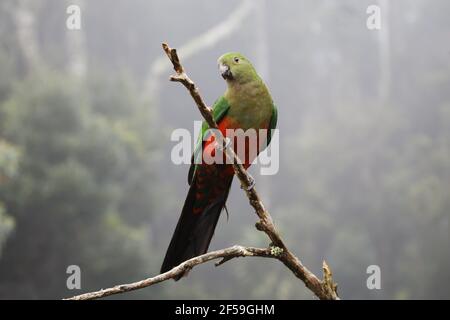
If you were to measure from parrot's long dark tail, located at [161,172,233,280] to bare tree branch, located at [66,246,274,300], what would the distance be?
47 cm

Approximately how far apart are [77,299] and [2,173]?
699 centimetres

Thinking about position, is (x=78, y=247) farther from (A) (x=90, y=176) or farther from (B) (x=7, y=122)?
(B) (x=7, y=122)

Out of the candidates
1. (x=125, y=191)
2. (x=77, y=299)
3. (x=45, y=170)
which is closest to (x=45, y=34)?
(x=125, y=191)

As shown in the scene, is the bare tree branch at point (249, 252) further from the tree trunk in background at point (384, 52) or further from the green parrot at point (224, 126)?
the tree trunk in background at point (384, 52)

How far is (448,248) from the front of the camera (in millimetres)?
12859

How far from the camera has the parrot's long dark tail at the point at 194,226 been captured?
2.58 meters

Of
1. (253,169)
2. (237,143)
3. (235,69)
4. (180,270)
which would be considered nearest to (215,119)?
(237,143)

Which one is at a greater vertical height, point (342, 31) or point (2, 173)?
point (342, 31)

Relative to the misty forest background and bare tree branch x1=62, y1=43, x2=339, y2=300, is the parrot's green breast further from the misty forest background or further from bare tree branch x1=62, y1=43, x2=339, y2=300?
the misty forest background

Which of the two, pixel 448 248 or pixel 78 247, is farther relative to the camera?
pixel 448 248

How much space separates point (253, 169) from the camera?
63.4ft

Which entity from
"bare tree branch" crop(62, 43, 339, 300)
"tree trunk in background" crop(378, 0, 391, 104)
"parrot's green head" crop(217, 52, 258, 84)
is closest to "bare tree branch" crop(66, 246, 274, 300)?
"bare tree branch" crop(62, 43, 339, 300)

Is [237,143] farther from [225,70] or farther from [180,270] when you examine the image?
[180,270]

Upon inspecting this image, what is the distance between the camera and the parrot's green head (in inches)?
110
